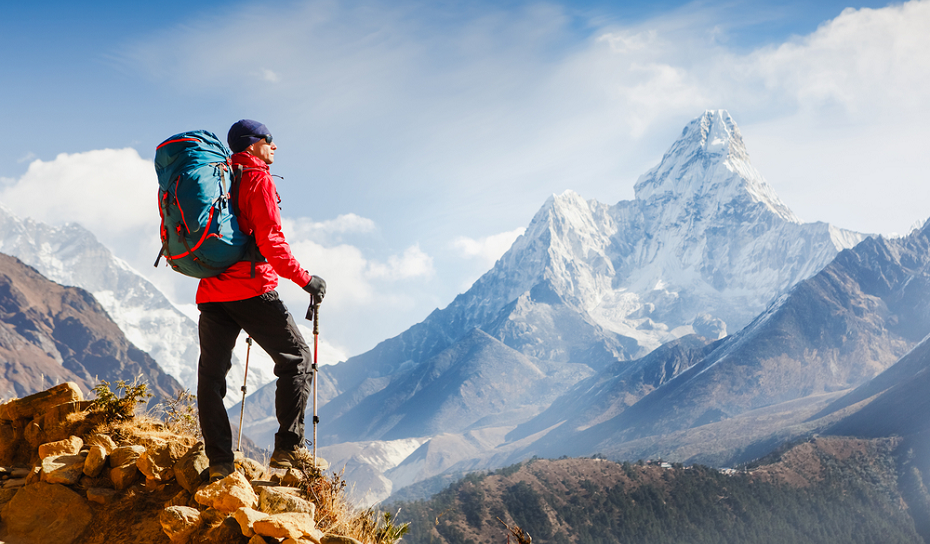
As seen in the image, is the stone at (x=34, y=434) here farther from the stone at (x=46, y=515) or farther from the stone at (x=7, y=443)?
the stone at (x=46, y=515)

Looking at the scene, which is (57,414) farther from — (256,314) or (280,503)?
(280,503)

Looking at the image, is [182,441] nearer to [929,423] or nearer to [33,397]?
[33,397]

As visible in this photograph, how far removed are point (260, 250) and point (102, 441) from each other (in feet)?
10.6

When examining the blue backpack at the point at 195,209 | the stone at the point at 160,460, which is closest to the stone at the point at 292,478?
the stone at the point at 160,460

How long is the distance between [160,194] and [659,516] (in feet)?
494

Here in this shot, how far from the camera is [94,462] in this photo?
6.51 metres

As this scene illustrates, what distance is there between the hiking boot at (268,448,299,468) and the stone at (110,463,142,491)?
1311mm

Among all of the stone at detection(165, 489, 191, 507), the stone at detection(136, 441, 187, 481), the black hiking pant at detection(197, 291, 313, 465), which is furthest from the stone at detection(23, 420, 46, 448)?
the black hiking pant at detection(197, 291, 313, 465)

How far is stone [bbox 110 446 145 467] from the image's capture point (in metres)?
6.50

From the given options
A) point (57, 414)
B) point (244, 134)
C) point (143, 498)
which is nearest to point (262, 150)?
point (244, 134)

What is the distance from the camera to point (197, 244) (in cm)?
570

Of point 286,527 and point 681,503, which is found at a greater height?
point 286,527

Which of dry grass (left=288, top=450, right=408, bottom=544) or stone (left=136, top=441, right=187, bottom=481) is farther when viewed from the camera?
stone (left=136, top=441, right=187, bottom=481)

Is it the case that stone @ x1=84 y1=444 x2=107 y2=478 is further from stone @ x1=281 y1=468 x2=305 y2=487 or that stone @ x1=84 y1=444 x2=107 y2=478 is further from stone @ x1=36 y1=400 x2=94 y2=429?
stone @ x1=281 y1=468 x2=305 y2=487
